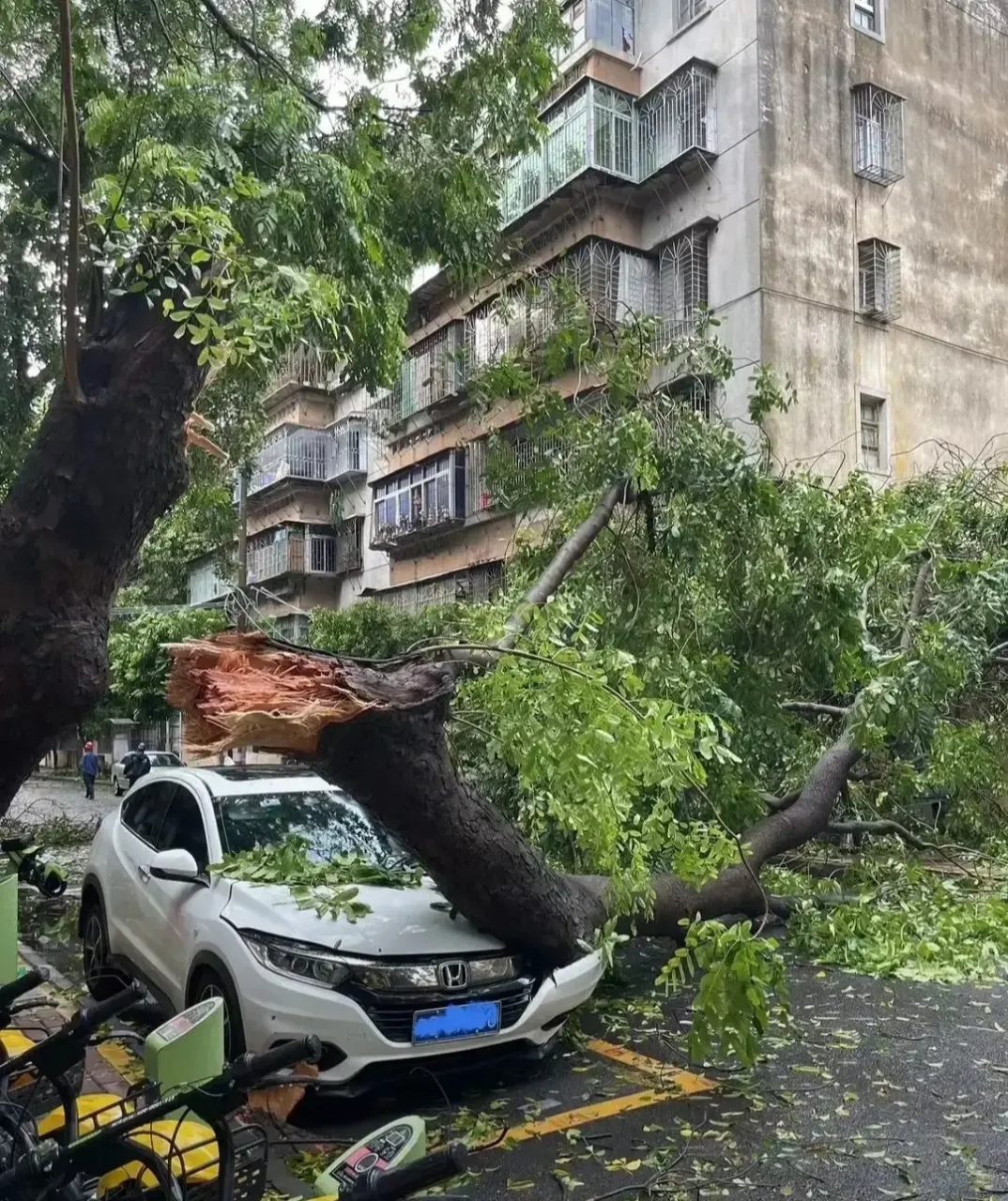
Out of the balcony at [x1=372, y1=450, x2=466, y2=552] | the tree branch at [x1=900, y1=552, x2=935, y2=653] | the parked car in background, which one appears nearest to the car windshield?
the tree branch at [x1=900, y1=552, x2=935, y2=653]

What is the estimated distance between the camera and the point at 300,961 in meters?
4.67

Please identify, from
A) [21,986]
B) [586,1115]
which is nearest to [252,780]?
[586,1115]

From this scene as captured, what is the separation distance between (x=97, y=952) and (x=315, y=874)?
247 centimetres

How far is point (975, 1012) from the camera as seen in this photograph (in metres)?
6.32

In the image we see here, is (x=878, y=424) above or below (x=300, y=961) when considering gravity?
above

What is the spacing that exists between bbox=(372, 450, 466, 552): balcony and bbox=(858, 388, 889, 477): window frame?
770 cm

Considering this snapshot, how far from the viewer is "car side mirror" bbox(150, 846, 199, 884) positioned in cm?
531

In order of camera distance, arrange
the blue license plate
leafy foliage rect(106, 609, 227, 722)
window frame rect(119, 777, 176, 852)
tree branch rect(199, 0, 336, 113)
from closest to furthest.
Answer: the blue license plate
window frame rect(119, 777, 176, 852)
tree branch rect(199, 0, 336, 113)
leafy foliage rect(106, 609, 227, 722)

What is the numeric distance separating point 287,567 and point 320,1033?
84.5ft

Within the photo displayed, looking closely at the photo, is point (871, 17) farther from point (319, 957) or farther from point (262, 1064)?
point (262, 1064)

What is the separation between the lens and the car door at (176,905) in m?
5.31

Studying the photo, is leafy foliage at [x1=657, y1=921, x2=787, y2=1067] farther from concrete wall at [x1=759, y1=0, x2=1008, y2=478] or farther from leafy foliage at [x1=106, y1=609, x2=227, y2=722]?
leafy foliage at [x1=106, y1=609, x2=227, y2=722]

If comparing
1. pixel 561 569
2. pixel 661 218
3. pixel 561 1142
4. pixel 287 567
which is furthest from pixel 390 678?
pixel 287 567

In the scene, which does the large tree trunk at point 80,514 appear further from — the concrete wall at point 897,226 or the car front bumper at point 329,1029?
the concrete wall at point 897,226
